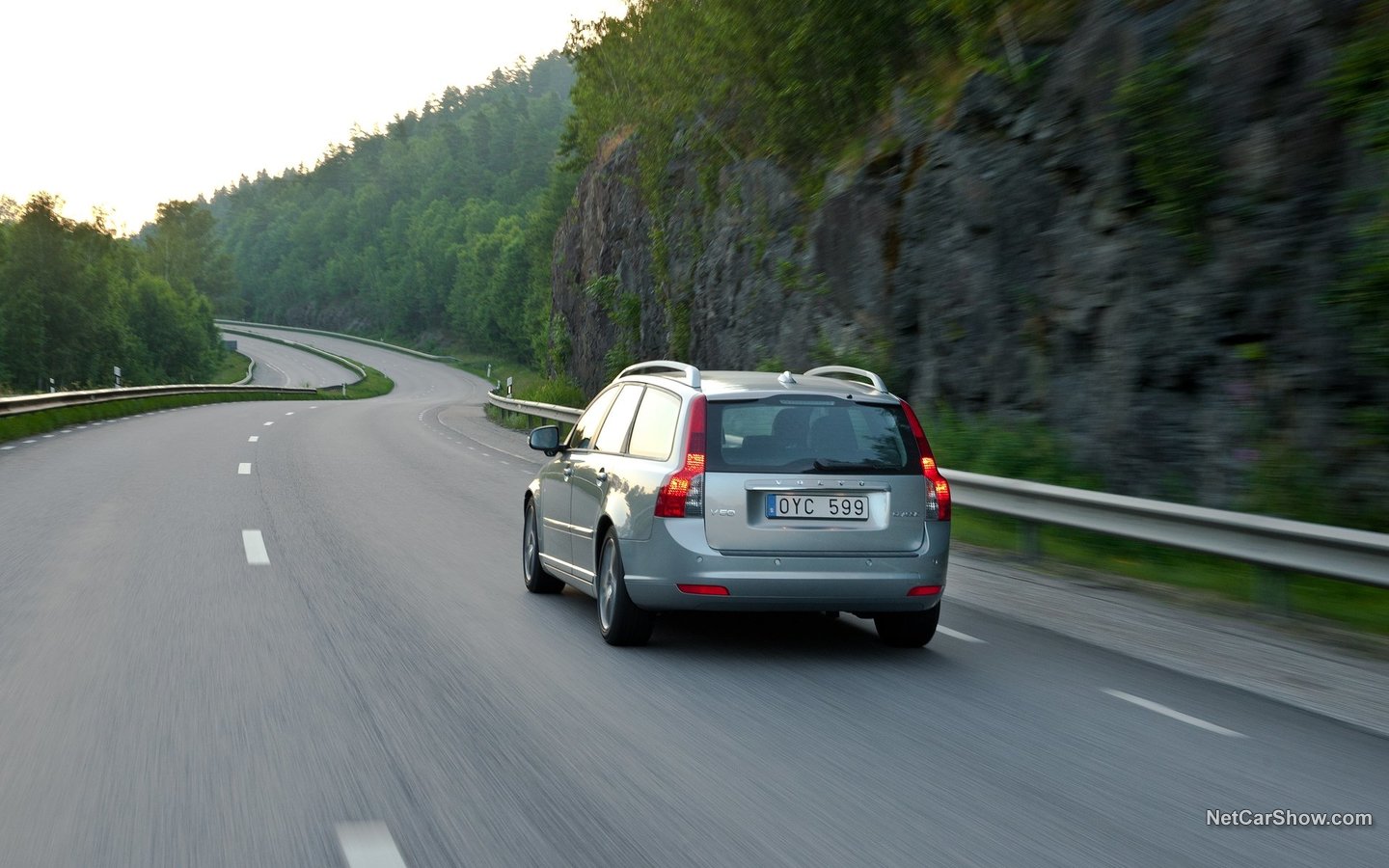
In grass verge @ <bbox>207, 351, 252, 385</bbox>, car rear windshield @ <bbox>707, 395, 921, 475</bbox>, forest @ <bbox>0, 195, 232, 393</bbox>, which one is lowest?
grass verge @ <bbox>207, 351, 252, 385</bbox>

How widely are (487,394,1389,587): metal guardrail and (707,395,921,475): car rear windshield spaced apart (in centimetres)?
266

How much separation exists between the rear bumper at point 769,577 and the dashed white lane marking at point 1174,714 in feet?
3.95

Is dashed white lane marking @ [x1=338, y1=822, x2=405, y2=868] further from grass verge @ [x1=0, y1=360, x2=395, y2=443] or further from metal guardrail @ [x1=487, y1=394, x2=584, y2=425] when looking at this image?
metal guardrail @ [x1=487, y1=394, x2=584, y2=425]

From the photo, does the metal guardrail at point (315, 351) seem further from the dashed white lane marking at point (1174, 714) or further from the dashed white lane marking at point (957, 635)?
the dashed white lane marking at point (1174, 714)

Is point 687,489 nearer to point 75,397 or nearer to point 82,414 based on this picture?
point 82,414

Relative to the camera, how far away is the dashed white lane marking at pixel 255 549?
1064cm

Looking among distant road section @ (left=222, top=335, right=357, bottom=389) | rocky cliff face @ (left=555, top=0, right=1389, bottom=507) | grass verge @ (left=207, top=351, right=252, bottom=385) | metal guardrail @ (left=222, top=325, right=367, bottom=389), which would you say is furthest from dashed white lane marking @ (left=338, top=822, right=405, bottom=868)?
grass verge @ (left=207, top=351, right=252, bottom=385)

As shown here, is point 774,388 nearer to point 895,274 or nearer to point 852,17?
point 895,274

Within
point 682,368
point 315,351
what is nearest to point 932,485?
point 682,368

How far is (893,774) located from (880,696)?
4.73 ft

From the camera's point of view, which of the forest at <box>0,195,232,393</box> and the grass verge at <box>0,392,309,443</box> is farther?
the forest at <box>0,195,232,393</box>

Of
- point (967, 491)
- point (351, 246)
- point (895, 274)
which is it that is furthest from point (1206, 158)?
point (351, 246)

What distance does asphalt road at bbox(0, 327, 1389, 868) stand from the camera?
424cm

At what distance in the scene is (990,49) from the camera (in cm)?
1812
